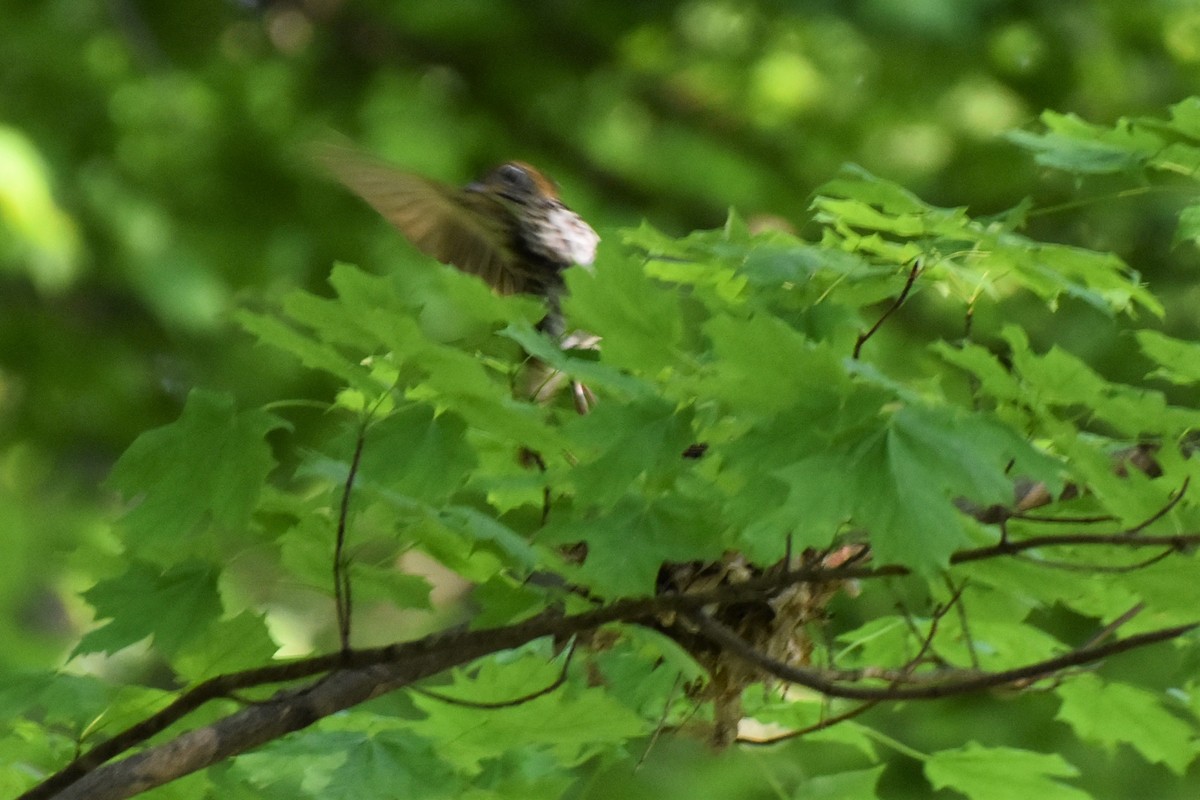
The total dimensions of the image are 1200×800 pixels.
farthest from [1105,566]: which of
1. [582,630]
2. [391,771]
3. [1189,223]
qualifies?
[391,771]

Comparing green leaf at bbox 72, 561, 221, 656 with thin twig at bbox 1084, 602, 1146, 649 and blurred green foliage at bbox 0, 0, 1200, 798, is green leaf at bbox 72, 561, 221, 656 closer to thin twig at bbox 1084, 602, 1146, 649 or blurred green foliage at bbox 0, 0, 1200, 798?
thin twig at bbox 1084, 602, 1146, 649

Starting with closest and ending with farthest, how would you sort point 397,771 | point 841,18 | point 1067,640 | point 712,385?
point 712,385, point 397,771, point 1067,640, point 841,18

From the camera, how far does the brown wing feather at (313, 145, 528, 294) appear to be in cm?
119

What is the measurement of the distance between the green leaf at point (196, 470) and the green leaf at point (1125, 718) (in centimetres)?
66

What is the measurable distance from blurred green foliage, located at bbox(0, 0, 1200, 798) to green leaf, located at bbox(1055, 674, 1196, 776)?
1.48 metres

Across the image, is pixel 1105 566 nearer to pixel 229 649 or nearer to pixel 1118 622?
pixel 1118 622

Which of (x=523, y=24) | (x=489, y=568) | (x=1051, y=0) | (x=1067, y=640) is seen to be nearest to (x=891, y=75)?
(x=1051, y=0)

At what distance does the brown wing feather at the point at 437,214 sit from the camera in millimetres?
1190

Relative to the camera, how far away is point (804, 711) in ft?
3.85

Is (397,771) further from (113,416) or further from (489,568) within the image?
(113,416)

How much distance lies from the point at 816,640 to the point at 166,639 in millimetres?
482

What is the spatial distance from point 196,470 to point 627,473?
0.86 ft

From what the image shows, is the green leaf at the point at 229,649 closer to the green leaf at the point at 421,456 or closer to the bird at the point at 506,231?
the green leaf at the point at 421,456

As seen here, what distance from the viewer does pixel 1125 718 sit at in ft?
3.68
